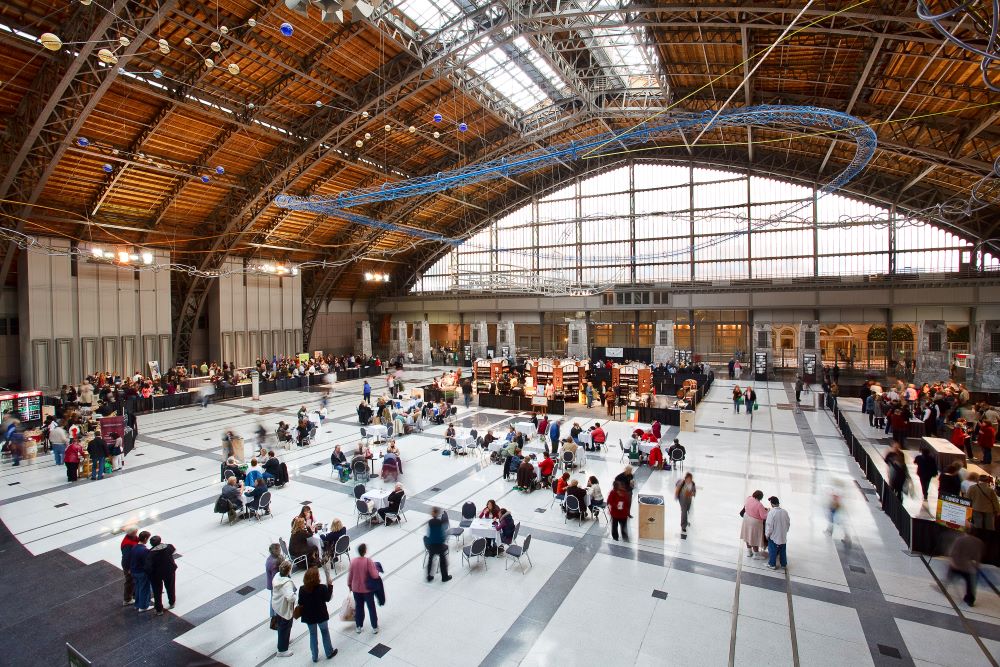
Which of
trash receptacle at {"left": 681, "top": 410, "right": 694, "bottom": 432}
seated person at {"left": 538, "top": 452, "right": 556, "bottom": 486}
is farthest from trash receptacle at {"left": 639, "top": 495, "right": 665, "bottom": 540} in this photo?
trash receptacle at {"left": 681, "top": 410, "right": 694, "bottom": 432}

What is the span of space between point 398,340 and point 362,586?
37.0 metres

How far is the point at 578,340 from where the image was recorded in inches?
1383

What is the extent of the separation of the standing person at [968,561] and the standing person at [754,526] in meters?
2.46

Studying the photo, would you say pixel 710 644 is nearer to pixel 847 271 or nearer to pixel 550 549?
pixel 550 549

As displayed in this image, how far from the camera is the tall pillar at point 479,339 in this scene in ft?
129

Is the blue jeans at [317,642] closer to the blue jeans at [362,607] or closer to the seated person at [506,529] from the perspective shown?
the blue jeans at [362,607]

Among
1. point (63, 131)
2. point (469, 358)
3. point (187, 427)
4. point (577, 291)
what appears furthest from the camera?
point (469, 358)

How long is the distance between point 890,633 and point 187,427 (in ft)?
69.5

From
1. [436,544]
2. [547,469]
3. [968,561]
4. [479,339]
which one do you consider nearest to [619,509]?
[547,469]

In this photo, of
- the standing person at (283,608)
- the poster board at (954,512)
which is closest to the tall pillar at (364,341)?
the standing person at (283,608)

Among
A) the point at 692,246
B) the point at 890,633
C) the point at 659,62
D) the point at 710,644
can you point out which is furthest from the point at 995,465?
the point at 692,246

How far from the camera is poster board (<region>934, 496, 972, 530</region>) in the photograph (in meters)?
8.38

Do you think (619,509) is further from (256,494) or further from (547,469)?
(256,494)

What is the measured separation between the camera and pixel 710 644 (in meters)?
6.44
